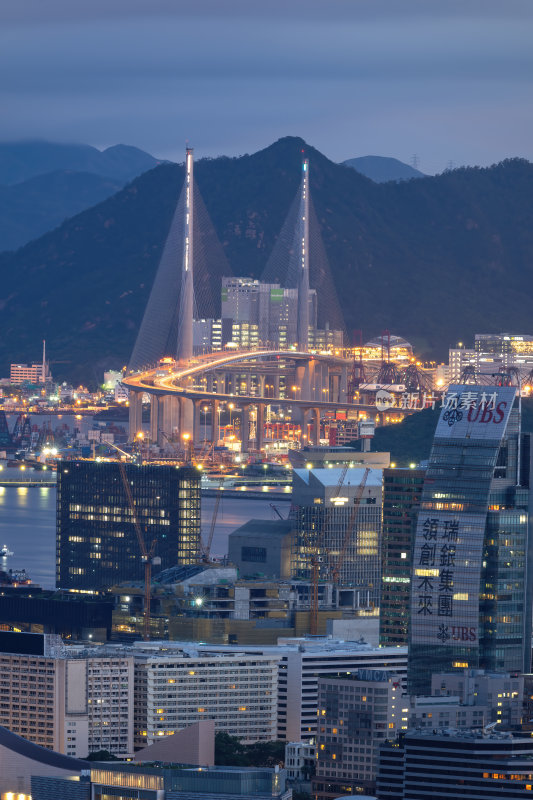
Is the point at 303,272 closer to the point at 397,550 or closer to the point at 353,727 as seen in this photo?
the point at 397,550

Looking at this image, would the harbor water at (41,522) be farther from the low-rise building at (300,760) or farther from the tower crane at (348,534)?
the low-rise building at (300,760)

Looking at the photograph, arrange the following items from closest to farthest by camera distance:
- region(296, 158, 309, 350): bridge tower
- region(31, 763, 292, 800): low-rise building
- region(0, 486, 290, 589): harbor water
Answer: region(31, 763, 292, 800): low-rise building
region(0, 486, 290, 589): harbor water
region(296, 158, 309, 350): bridge tower

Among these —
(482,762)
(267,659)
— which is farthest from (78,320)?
(482,762)

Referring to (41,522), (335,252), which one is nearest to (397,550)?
(41,522)

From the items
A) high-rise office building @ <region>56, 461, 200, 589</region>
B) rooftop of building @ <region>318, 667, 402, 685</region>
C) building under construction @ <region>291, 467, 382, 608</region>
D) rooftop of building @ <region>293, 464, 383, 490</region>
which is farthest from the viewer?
high-rise office building @ <region>56, 461, 200, 589</region>

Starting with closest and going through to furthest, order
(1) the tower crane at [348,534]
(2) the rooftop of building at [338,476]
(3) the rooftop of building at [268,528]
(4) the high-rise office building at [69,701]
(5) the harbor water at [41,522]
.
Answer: (4) the high-rise office building at [69,701]
(1) the tower crane at [348,534]
(3) the rooftop of building at [268,528]
(2) the rooftop of building at [338,476]
(5) the harbor water at [41,522]

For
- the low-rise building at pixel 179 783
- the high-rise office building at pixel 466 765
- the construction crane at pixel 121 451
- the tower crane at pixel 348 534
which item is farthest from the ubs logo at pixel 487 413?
the construction crane at pixel 121 451

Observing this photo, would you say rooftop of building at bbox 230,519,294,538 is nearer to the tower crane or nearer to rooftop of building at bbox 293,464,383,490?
rooftop of building at bbox 293,464,383,490

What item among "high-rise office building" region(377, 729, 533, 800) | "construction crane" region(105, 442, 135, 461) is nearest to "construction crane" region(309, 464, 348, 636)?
"high-rise office building" region(377, 729, 533, 800)
